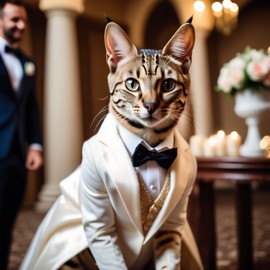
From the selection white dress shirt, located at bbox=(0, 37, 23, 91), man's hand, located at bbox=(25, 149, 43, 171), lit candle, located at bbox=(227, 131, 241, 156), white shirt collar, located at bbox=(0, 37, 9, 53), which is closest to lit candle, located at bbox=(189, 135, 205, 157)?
lit candle, located at bbox=(227, 131, 241, 156)

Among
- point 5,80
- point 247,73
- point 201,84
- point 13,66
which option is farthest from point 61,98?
point 247,73

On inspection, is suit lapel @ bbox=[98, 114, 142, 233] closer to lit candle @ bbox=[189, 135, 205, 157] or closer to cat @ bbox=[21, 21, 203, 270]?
cat @ bbox=[21, 21, 203, 270]

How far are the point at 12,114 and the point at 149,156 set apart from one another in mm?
1028

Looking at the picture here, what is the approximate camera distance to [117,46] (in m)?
0.85

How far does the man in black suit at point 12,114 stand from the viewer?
166 centimetres

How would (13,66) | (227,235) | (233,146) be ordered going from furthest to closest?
(227,235), (233,146), (13,66)

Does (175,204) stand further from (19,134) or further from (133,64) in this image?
(19,134)

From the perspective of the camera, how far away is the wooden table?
179 cm

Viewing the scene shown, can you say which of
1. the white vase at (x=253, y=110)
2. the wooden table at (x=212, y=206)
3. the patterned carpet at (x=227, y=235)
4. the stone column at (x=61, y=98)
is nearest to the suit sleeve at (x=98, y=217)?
the wooden table at (x=212, y=206)

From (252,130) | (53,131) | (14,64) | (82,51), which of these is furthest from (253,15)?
(14,64)

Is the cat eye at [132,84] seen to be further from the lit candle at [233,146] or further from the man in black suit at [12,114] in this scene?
the lit candle at [233,146]

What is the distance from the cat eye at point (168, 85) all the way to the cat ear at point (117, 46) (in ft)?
0.31

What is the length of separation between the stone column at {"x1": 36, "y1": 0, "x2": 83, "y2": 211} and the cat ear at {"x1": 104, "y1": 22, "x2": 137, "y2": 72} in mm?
3662

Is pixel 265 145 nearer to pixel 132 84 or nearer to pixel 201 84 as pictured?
pixel 132 84
